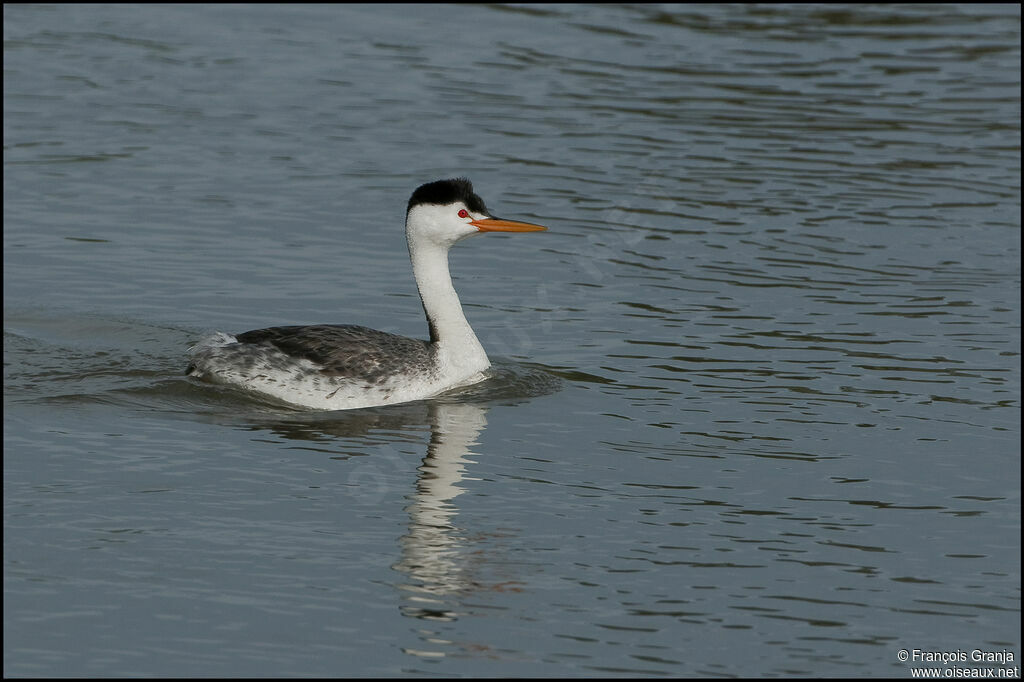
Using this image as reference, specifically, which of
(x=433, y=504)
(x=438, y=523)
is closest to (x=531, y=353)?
(x=433, y=504)

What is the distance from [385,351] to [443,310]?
2.73 ft

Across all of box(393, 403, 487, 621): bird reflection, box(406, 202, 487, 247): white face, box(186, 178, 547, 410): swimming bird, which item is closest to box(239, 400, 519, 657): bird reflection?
box(393, 403, 487, 621): bird reflection

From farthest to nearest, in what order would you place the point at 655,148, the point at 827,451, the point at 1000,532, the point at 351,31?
the point at 351,31
the point at 655,148
the point at 827,451
the point at 1000,532

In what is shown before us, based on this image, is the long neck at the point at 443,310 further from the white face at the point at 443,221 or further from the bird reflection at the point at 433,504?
the bird reflection at the point at 433,504

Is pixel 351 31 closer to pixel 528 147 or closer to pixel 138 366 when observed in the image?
pixel 528 147

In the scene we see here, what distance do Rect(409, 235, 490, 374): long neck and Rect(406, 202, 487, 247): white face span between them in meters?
0.14

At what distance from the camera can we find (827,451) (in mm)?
11453

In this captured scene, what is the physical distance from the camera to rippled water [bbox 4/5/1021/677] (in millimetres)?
8562

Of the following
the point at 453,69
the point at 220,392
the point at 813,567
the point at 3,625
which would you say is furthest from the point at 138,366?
the point at 453,69

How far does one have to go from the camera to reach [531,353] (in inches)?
560

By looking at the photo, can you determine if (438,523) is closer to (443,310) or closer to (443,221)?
(443,310)

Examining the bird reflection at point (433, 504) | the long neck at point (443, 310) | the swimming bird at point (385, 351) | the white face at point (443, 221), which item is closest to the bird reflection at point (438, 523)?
the bird reflection at point (433, 504)

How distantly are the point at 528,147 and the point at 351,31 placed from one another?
8499mm

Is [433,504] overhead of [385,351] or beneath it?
beneath
